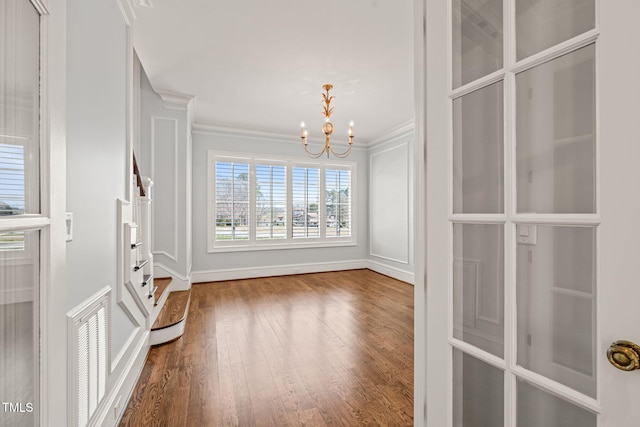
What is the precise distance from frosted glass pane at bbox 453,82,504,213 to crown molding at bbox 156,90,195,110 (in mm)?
3812

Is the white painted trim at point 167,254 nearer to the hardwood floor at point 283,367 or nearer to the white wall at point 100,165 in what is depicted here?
the hardwood floor at point 283,367

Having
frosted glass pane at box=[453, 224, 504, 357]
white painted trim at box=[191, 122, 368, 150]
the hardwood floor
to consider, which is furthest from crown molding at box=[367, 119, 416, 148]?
frosted glass pane at box=[453, 224, 504, 357]

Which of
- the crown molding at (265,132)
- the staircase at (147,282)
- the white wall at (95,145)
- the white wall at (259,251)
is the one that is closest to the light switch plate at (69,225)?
the white wall at (95,145)

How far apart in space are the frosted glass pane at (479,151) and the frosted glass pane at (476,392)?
564 mm

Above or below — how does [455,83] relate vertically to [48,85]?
above

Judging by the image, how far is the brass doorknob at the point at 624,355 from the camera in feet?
2.04

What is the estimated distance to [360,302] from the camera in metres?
3.92

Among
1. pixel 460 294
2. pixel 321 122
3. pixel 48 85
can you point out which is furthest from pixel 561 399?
pixel 321 122

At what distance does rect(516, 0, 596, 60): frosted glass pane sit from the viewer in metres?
0.74

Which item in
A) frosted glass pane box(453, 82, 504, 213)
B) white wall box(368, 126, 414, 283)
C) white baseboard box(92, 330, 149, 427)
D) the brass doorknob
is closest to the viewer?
the brass doorknob

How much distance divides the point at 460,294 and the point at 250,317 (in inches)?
111

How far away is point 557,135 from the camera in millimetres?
788

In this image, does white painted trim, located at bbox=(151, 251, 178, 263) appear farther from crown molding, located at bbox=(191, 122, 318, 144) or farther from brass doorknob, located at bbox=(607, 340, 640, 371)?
brass doorknob, located at bbox=(607, 340, 640, 371)

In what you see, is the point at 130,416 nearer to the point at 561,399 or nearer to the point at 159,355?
the point at 159,355
